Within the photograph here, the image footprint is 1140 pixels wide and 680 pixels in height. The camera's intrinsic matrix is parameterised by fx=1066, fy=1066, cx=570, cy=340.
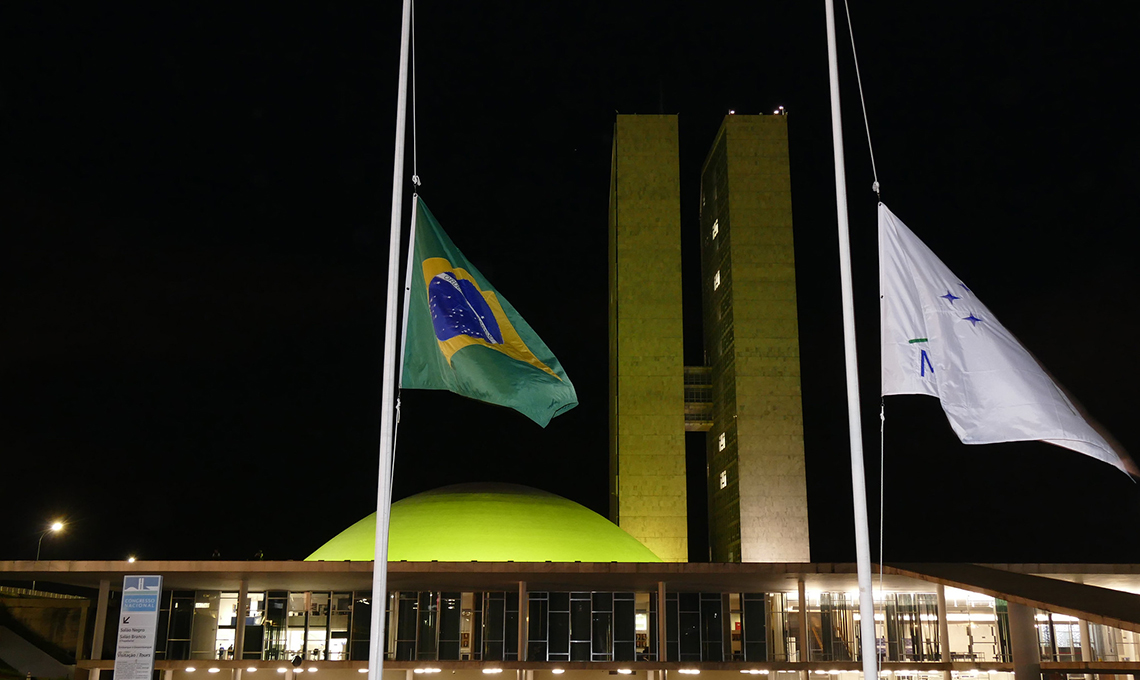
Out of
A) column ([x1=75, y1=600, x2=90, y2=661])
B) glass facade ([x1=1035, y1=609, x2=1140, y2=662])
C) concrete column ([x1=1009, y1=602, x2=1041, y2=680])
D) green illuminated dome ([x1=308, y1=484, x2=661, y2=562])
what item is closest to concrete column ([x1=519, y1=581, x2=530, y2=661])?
green illuminated dome ([x1=308, y1=484, x2=661, y2=562])

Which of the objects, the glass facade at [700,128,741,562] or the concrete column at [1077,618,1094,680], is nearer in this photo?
the concrete column at [1077,618,1094,680]

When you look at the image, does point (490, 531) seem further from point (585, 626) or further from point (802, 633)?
point (802, 633)

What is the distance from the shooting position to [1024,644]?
30984mm

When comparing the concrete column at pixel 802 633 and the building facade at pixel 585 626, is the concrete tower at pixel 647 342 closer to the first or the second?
the building facade at pixel 585 626

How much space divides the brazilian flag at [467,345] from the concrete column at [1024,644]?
22.7 m

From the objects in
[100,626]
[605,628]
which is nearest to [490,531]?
[605,628]

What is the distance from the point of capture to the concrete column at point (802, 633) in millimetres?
36031

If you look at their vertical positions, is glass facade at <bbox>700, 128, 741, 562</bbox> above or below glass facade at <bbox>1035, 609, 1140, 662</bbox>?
above

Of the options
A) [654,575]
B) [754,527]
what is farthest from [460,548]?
[754,527]

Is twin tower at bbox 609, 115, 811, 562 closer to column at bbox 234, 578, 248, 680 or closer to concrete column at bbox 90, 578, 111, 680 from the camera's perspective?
column at bbox 234, 578, 248, 680

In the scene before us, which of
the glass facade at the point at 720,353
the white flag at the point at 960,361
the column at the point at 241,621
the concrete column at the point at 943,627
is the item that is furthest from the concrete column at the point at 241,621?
the glass facade at the point at 720,353

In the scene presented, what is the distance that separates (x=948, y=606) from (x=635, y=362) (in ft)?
86.1

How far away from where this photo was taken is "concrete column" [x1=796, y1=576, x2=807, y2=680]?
3603cm

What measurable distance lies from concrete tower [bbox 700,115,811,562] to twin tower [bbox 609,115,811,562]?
0.22 feet
